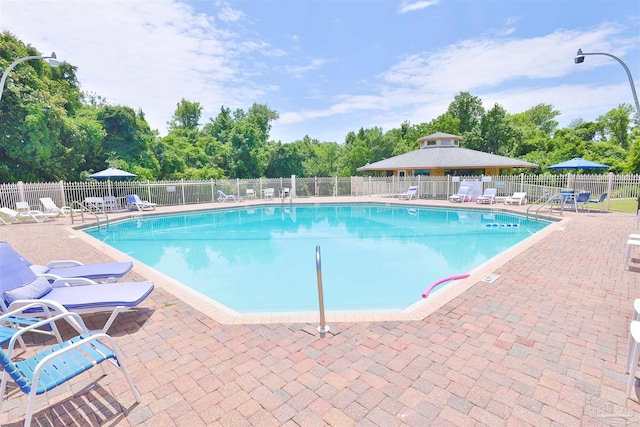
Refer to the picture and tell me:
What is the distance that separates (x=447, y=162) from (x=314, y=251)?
1831 cm

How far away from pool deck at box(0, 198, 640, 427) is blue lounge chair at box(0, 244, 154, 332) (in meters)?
0.38

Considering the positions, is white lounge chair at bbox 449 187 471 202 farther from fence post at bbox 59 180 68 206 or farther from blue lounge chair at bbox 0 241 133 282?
fence post at bbox 59 180 68 206

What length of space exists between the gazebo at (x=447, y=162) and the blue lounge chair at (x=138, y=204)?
56.4ft

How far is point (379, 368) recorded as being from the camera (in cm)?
291

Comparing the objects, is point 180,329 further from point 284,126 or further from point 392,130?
point 284,126

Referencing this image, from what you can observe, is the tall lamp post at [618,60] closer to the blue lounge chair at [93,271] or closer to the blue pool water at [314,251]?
the blue pool water at [314,251]

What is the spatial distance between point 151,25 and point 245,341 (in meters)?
11.5

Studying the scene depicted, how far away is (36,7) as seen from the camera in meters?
9.35

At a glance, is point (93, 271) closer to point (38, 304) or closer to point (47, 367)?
point (38, 304)

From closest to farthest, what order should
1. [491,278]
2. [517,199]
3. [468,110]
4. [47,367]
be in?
[47,367]
[491,278]
[517,199]
[468,110]

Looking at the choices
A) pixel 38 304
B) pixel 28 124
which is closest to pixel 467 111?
pixel 28 124

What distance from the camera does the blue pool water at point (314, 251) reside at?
6660 mm

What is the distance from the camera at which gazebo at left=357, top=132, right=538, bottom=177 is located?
23.8 metres

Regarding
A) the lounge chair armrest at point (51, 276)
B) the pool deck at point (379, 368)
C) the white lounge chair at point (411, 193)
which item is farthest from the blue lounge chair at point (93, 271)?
the white lounge chair at point (411, 193)
